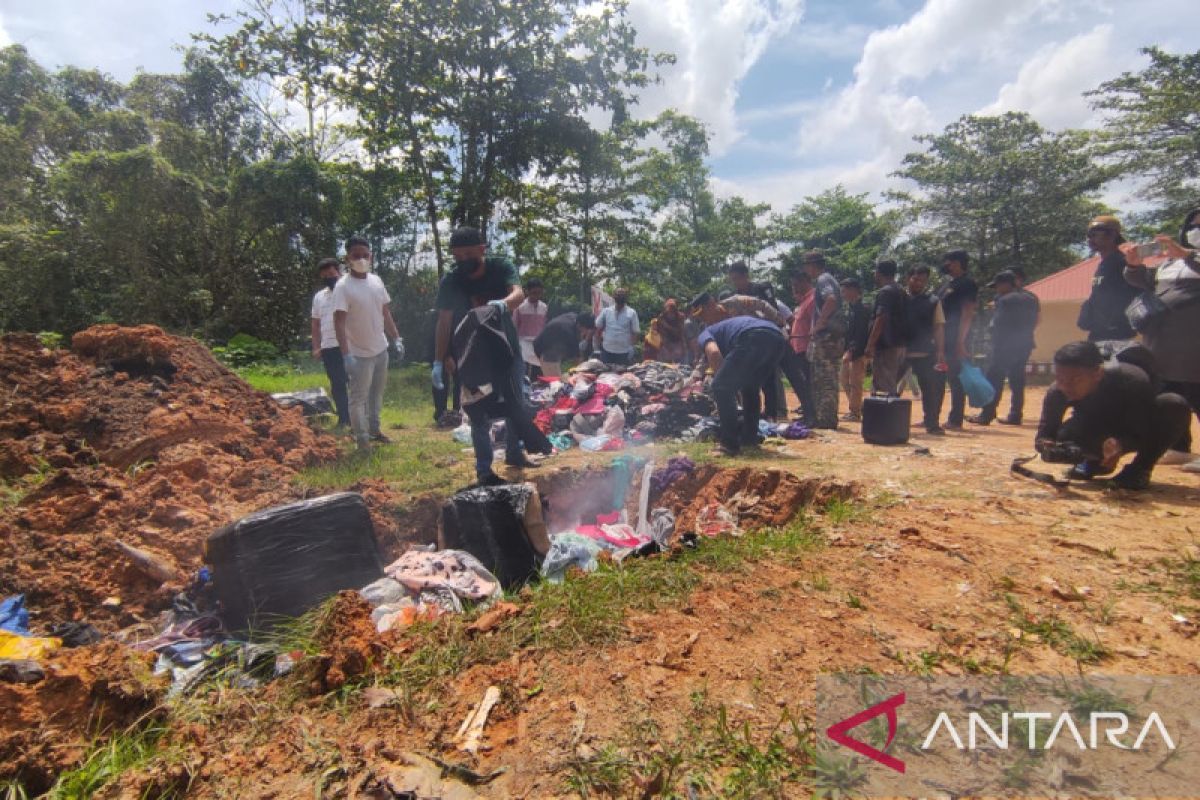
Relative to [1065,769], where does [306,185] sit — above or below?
above

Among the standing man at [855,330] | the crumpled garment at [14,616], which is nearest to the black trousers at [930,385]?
the standing man at [855,330]

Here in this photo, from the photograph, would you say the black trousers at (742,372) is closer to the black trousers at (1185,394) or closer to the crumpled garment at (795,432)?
the crumpled garment at (795,432)

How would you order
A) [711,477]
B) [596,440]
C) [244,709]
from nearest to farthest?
[244,709] < [711,477] < [596,440]

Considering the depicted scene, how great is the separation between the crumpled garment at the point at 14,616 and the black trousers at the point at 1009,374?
25.5 feet

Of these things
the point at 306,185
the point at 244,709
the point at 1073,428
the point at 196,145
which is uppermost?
the point at 196,145

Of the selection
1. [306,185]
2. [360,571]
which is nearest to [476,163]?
[306,185]

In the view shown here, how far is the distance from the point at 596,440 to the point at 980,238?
67.4 ft

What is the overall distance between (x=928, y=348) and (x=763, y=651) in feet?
Result: 15.7

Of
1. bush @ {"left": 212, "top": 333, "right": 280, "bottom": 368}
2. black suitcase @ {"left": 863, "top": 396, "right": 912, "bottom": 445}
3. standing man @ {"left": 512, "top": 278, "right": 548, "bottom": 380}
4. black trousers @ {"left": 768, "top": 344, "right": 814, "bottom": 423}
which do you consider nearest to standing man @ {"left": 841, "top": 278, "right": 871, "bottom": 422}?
black trousers @ {"left": 768, "top": 344, "right": 814, "bottom": 423}

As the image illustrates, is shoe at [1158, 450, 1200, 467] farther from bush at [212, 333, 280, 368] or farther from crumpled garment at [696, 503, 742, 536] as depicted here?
bush at [212, 333, 280, 368]

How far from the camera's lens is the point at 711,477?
463 cm

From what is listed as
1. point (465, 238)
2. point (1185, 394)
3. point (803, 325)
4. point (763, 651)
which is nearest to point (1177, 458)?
point (1185, 394)

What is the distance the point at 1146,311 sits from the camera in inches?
145

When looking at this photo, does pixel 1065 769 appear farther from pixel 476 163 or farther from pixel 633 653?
pixel 476 163
